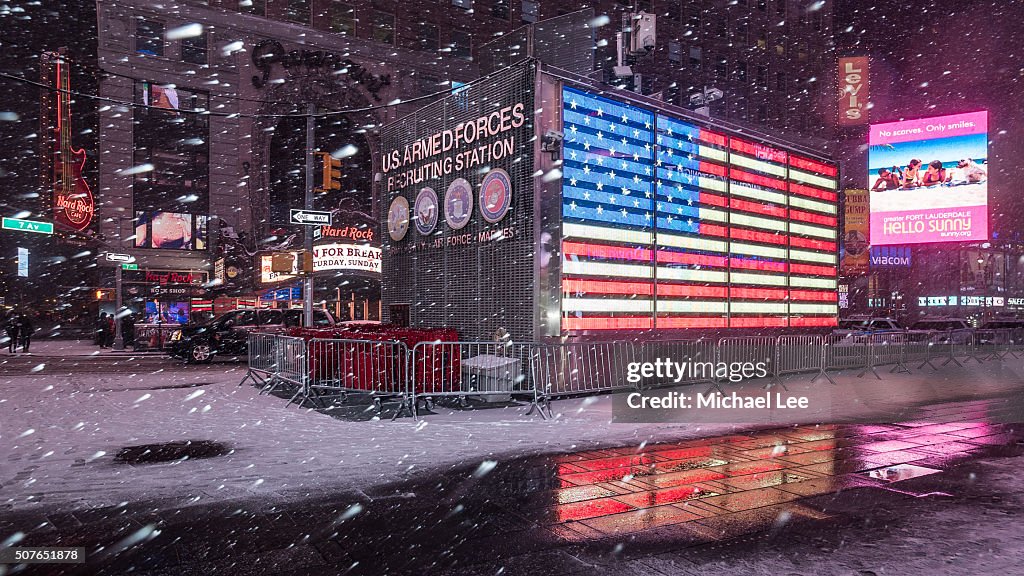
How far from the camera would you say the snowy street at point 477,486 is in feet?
16.1

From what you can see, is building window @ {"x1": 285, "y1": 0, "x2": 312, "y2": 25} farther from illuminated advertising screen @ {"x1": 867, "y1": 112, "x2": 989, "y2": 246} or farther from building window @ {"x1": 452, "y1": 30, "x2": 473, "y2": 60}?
illuminated advertising screen @ {"x1": 867, "y1": 112, "x2": 989, "y2": 246}

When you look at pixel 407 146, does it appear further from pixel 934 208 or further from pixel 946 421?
pixel 934 208

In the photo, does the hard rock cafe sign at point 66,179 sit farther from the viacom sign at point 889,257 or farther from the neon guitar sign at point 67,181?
the viacom sign at point 889,257

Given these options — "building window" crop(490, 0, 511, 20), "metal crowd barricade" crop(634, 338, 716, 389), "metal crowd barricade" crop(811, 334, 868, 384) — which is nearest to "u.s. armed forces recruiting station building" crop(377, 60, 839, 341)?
"metal crowd barricade" crop(634, 338, 716, 389)

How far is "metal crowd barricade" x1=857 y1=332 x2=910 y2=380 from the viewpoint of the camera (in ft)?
61.5

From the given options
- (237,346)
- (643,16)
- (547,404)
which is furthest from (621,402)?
(237,346)

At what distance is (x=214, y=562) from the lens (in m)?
4.60

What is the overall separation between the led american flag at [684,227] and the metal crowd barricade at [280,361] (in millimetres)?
5092

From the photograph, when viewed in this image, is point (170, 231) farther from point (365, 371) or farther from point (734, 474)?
point (734, 474)

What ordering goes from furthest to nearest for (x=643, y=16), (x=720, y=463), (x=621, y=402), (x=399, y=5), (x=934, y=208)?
(x=399, y=5) → (x=934, y=208) → (x=643, y=16) → (x=621, y=402) → (x=720, y=463)

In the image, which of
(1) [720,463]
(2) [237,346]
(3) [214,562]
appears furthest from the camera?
(2) [237,346]

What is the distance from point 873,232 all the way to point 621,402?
73.7 feet

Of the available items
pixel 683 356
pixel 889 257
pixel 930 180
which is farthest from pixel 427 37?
pixel 889 257

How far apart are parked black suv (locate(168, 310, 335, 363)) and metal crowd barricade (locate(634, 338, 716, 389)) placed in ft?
39.2
